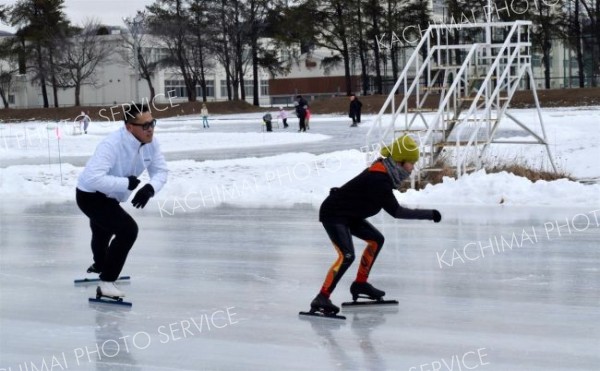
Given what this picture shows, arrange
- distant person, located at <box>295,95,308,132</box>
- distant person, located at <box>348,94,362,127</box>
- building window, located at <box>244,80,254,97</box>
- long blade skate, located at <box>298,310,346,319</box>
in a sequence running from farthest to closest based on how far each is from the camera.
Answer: building window, located at <box>244,80,254,97</box> → distant person, located at <box>348,94,362,127</box> → distant person, located at <box>295,95,308,132</box> → long blade skate, located at <box>298,310,346,319</box>

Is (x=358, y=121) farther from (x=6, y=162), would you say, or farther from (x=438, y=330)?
(x=438, y=330)

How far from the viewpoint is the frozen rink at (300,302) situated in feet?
20.8

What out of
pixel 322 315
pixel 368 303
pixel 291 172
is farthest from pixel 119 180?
pixel 291 172

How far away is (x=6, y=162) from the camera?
28812 millimetres

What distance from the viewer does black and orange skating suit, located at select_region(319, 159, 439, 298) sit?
23.5ft

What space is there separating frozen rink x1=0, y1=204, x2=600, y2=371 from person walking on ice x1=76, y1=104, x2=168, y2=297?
19.8 inches

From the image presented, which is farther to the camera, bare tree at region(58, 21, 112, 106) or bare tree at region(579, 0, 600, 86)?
bare tree at region(58, 21, 112, 106)

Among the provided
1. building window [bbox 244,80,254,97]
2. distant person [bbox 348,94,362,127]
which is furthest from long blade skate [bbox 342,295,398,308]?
building window [bbox 244,80,254,97]

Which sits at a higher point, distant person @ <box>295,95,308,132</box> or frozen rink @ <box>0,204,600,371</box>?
distant person @ <box>295,95,308,132</box>

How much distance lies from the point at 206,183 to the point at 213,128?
26697mm

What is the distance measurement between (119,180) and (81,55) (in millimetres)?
71332

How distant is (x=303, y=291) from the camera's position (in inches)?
340

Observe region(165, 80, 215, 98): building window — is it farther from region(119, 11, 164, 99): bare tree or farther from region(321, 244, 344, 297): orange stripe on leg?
region(321, 244, 344, 297): orange stripe on leg

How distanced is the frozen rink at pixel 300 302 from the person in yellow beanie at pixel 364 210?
0.79ft
